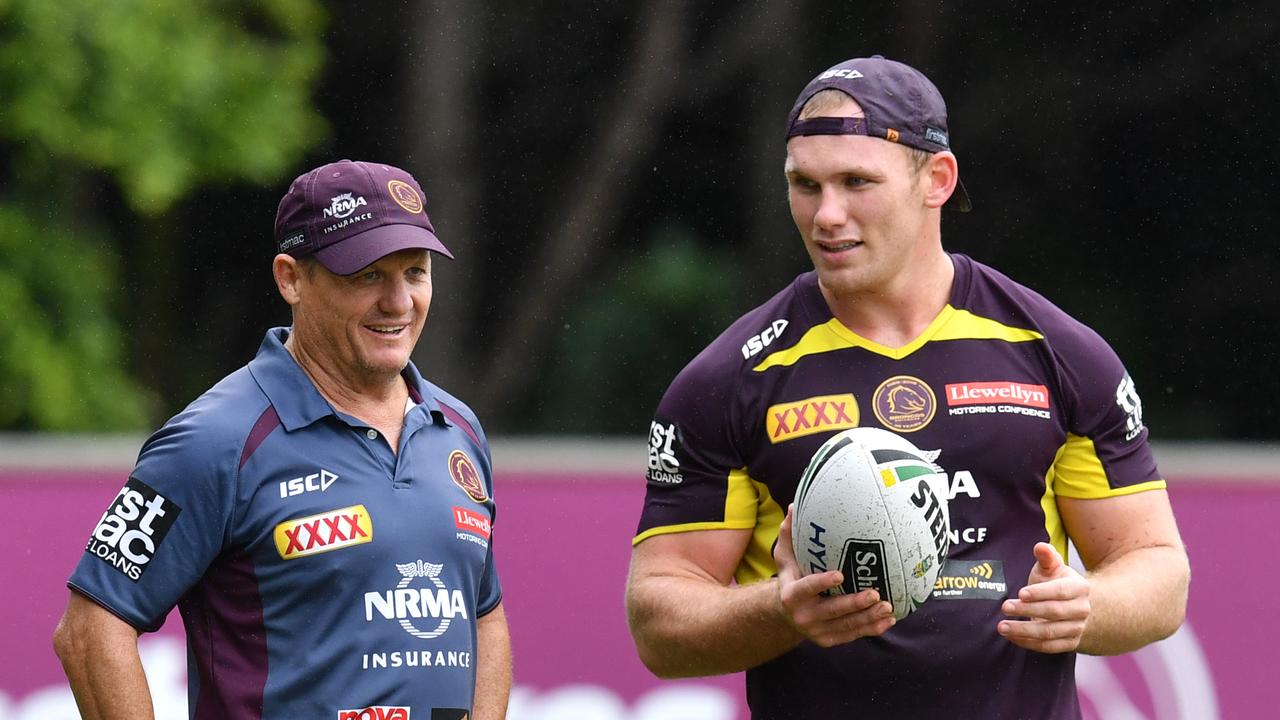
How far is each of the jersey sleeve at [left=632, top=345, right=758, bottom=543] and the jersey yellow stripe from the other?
0.13 metres

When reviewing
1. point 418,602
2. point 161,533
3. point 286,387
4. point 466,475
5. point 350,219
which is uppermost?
point 350,219

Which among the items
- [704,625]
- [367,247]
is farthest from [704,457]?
[367,247]

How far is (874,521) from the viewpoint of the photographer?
11.9 ft

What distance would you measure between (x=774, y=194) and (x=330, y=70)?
3638 millimetres

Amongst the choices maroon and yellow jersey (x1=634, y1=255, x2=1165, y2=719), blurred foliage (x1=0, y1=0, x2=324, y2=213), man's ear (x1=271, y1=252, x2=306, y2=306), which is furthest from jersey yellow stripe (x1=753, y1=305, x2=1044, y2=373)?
blurred foliage (x1=0, y1=0, x2=324, y2=213)

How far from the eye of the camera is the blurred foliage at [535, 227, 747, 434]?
1407 centimetres

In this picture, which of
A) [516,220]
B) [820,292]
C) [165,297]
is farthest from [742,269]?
[820,292]

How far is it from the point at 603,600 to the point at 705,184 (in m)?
7.78

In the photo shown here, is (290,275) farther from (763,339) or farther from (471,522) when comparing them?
(763,339)

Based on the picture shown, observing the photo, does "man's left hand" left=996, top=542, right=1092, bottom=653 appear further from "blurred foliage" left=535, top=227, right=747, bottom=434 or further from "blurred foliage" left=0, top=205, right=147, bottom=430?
"blurred foliage" left=535, top=227, right=747, bottom=434

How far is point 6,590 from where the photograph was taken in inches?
271

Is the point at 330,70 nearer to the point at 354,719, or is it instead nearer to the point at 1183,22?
the point at 1183,22

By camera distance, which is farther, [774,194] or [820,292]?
[774,194]

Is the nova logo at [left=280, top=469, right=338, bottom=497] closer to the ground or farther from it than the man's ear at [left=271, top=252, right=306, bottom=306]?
closer to the ground
